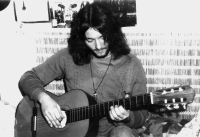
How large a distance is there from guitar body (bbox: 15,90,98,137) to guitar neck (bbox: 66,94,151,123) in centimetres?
3

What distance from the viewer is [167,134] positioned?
1451mm

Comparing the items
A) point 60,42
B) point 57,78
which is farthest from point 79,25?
point 57,78

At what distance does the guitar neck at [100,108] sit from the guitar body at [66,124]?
0.10 ft

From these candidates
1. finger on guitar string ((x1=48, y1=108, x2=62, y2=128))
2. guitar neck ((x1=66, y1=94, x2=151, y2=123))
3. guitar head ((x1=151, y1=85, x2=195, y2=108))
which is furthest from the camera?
finger on guitar string ((x1=48, y1=108, x2=62, y2=128))

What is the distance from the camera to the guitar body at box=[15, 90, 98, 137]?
4.54 ft

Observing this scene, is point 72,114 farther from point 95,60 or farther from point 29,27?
point 29,27

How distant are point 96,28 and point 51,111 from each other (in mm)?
494

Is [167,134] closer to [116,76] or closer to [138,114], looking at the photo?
[138,114]

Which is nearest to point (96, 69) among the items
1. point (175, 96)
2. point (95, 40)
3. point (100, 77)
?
point (100, 77)

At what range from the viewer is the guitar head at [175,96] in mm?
1094

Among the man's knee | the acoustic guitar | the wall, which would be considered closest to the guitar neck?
the acoustic guitar

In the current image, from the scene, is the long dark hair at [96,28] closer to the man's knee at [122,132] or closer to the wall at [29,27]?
the wall at [29,27]

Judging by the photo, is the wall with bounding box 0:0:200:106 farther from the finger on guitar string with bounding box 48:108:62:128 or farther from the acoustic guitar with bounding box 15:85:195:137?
the finger on guitar string with bounding box 48:108:62:128

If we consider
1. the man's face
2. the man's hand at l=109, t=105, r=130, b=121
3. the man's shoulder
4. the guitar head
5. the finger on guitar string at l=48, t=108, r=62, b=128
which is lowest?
the finger on guitar string at l=48, t=108, r=62, b=128
